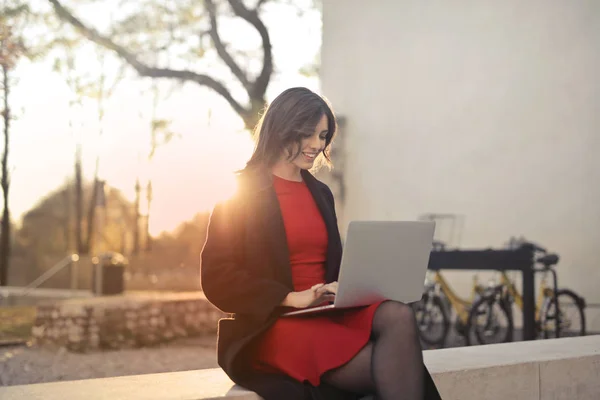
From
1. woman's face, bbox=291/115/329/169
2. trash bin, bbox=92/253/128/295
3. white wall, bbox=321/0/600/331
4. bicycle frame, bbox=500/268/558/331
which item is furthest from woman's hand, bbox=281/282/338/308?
trash bin, bbox=92/253/128/295

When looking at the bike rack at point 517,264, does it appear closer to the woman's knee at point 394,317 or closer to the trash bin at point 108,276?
the woman's knee at point 394,317

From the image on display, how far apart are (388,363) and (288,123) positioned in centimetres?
76

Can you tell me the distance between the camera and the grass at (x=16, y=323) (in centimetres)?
1027

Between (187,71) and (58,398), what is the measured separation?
7328mm

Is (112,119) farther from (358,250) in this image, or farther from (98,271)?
(358,250)

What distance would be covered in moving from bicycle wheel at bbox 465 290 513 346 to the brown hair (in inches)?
195

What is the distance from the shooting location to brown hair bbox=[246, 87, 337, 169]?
8.17ft

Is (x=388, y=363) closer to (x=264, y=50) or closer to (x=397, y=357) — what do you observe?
(x=397, y=357)

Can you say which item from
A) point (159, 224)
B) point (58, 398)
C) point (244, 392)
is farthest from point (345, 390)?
point (159, 224)

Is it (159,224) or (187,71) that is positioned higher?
(187,71)

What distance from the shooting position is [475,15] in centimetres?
1005

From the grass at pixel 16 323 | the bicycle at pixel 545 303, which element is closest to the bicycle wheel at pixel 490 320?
the bicycle at pixel 545 303

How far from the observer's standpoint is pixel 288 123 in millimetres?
2484

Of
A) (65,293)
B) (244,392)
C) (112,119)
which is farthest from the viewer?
(65,293)
